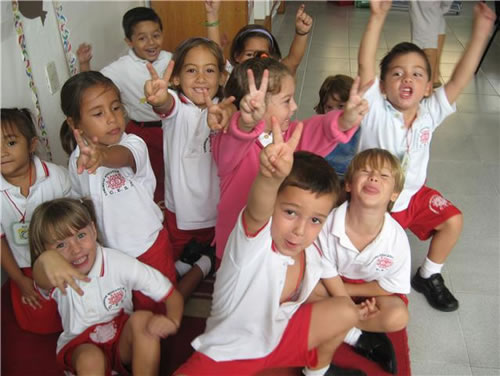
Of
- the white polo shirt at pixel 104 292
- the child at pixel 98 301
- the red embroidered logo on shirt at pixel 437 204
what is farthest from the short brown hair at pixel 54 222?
the red embroidered logo on shirt at pixel 437 204

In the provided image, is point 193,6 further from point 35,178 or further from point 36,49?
point 35,178

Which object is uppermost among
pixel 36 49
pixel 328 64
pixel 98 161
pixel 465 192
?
pixel 36 49

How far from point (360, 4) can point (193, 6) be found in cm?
380

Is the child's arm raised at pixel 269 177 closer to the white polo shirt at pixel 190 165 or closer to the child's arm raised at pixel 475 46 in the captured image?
the white polo shirt at pixel 190 165

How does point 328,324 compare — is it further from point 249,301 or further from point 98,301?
point 98,301

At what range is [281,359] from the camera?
131 cm

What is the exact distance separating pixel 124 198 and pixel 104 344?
0.48 m

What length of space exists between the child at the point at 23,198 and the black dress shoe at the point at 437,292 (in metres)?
1.40

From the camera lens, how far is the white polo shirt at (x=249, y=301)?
1115mm

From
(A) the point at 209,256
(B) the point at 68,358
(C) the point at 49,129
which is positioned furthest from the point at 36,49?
(B) the point at 68,358

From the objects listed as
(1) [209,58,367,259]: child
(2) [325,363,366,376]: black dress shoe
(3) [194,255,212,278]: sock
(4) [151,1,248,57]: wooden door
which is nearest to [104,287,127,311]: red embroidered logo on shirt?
(1) [209,58,367,259]: child

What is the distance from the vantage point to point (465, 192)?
245 cm

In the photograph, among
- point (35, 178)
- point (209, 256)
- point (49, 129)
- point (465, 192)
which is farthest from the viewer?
point (465, 192)

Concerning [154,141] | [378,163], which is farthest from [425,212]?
[154,141]
